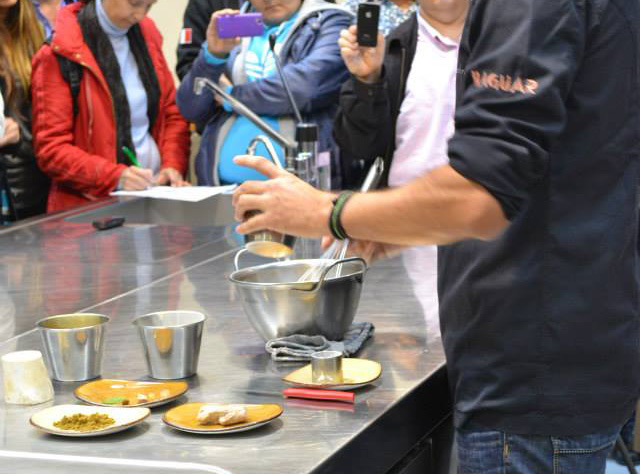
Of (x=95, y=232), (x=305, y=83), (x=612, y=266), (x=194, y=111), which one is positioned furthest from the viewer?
(x=194, y=111)

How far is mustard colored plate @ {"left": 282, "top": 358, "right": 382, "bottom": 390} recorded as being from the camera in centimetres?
121

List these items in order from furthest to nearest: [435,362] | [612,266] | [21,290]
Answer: [21,290]
[435,362]
[612,266]

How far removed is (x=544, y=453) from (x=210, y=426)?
1.26 ft

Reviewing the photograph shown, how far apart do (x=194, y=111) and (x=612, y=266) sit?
214 cm

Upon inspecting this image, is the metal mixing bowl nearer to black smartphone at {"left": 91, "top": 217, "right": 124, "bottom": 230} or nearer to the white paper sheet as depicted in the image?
black smartphone at {"left": 91, "top": 217, "right": 124, "bottom": 230}

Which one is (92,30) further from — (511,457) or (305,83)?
(511,457)

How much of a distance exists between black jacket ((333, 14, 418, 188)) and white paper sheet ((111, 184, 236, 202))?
410 mm

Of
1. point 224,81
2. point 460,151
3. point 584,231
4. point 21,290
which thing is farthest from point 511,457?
point 224,81

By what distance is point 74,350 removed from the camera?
4.16 ft

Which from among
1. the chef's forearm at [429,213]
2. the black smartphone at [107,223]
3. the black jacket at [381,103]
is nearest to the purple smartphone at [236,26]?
the black jacket at [381,103]

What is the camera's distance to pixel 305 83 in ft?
9.48

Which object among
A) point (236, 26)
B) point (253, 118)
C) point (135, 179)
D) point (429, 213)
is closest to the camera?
point (429, 213)

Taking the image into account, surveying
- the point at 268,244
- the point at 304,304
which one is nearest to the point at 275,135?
the point at 268,244

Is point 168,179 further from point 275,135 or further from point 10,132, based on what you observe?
point 275,135
